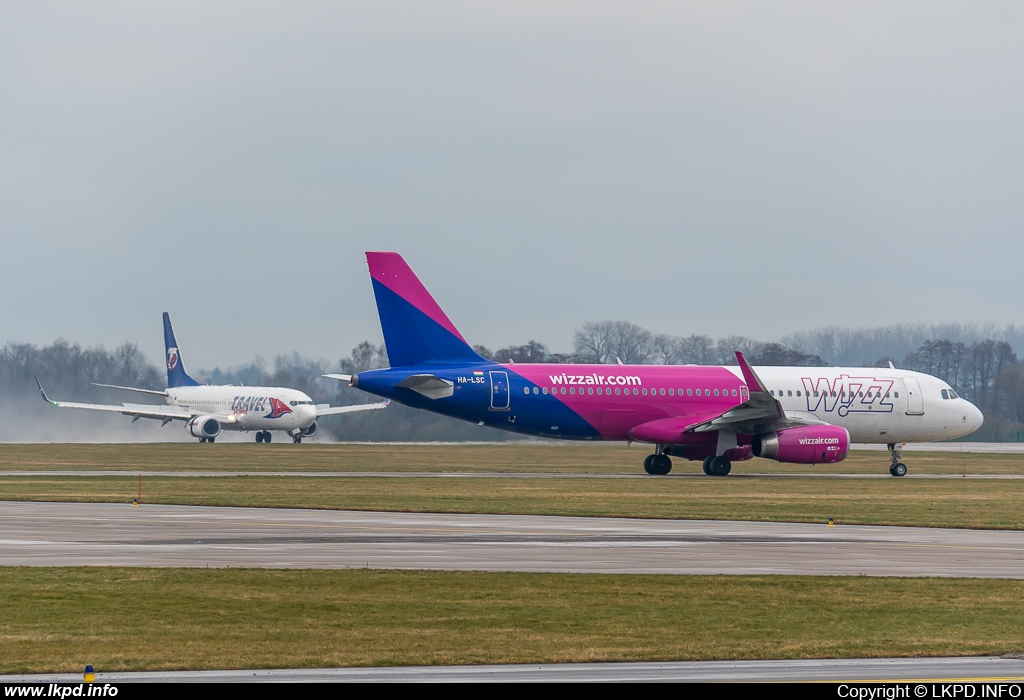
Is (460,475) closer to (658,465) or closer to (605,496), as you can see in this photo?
(658,465)

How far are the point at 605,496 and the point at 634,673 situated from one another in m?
24.9

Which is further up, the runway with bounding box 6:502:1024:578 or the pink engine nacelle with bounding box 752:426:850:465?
the pink engine nacelle with bounding box 752:426:850:465

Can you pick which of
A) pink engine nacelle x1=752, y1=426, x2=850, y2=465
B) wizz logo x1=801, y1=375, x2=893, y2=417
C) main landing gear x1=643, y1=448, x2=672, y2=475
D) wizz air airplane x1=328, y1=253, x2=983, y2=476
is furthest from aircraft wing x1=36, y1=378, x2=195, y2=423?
pink engine nacelle x1=752, y1=426, x2=850, y2=465

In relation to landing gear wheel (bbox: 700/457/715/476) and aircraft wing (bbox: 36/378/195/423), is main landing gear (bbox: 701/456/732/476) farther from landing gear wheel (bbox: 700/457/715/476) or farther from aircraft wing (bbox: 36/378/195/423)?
aircraft wing (bbox: 36/378/195/423)

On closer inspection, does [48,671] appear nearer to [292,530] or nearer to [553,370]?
[292,530]

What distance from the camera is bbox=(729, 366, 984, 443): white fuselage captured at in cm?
5278

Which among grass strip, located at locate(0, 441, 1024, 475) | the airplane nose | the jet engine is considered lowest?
grass strip, located at locate(0, 441, 1024, 475)

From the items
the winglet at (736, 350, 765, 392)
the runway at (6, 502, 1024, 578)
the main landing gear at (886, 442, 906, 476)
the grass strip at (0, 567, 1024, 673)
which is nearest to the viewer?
the grass strip at (0, 567, 1024, 673)

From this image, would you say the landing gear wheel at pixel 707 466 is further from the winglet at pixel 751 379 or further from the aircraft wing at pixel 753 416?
the winglet at pixel 751 379

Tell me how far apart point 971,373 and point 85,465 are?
105m

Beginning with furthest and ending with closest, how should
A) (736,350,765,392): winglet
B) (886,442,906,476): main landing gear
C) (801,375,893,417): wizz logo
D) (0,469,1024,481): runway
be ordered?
(801,375,893,417): wizz logo → (886,442,906,476): main landing gear → (736,350,765,392): winglet → (0,469,1024,481): runway

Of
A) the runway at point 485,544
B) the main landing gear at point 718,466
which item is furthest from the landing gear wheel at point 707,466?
the runway at point 485,544

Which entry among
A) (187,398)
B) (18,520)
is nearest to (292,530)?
(18,520)

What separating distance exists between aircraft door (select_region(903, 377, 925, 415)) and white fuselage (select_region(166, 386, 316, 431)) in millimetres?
47022
